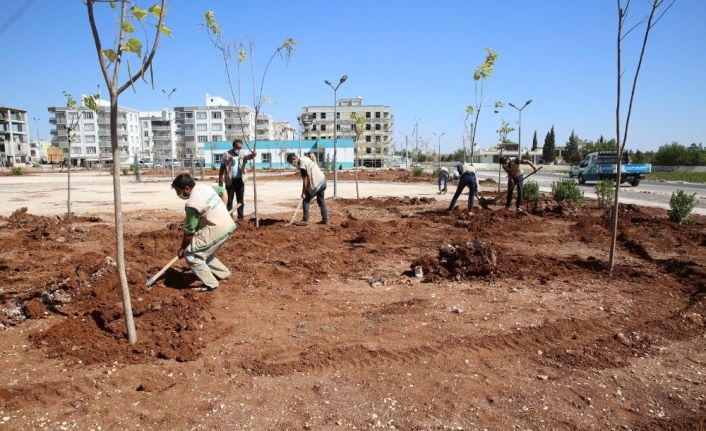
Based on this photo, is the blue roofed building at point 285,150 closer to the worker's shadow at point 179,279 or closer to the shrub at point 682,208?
the shrub at point 682,208

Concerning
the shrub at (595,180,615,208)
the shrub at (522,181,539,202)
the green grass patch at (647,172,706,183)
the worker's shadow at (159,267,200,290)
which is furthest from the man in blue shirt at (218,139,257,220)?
the green grass patch at (647,172,706,183)

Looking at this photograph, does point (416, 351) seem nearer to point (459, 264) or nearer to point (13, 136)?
point (459, 264)

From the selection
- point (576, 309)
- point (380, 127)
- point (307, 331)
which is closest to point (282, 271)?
point (307, 331)

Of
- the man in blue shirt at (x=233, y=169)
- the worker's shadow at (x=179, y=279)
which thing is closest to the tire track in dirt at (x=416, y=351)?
the worker's shadow at (x=179, y=279)

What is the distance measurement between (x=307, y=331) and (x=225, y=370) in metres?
A: 0.85

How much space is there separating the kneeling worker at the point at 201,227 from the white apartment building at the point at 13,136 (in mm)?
92012

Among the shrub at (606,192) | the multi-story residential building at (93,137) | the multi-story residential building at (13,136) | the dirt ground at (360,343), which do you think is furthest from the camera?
the multi-story residential building at (93,137)

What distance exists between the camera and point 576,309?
432 centimetres

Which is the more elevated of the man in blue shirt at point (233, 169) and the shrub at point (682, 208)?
the man in blue shirt at point (233, 169)

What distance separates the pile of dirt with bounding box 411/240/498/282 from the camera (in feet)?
17.7

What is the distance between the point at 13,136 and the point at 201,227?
104m

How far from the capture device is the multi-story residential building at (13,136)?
82000 mm

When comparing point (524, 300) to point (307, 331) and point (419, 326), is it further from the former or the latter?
point (307, 331)

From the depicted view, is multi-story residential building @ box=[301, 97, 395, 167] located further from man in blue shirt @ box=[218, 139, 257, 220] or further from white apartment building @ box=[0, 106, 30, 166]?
man in blue shirt @ box=[218, 139, 257, 220]
